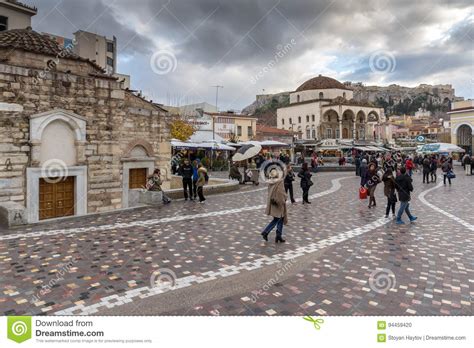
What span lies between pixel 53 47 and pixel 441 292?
16.0m

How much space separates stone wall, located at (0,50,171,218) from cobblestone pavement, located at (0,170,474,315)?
332 centimetres

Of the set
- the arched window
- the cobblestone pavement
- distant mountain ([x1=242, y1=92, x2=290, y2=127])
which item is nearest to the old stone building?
the cobblestone pavement

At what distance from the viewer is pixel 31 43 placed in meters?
14.2

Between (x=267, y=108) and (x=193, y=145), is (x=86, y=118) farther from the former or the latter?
(x=267, y=108)

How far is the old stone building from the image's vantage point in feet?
38.3

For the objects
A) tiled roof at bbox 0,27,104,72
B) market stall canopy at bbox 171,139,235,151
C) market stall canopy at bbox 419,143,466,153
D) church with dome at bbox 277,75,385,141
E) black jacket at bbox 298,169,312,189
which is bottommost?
black jacket at bbox 298,169,312,189

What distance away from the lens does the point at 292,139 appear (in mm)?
53188

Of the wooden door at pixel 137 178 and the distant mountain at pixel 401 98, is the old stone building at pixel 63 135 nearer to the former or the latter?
the wooden door at pixel 137 178

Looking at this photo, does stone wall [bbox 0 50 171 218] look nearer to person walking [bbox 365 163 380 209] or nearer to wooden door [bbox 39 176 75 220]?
wooden door [bbox 39 176 75 220]

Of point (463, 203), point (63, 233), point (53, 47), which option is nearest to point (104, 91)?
point (53, 47)

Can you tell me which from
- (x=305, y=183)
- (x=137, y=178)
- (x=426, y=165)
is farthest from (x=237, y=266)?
(x=426, y=165)

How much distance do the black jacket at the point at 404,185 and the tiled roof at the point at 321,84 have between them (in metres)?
59.6

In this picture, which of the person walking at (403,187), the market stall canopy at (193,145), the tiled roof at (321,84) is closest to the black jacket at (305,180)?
the person walking at (403,187)
